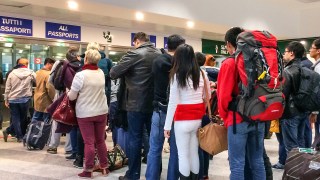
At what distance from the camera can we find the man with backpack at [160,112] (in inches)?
140

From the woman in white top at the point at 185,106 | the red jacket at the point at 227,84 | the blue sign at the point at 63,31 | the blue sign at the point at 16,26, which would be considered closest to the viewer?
the red jacket at the point at 227,84

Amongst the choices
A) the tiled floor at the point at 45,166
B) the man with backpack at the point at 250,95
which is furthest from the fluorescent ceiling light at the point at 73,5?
the man with backpack at the point at 250,95

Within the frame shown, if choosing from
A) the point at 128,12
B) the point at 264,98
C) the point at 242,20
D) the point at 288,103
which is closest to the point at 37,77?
the point at 128,12

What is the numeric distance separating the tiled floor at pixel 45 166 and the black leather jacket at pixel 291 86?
0.81m

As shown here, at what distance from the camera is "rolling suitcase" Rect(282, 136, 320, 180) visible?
2.76m

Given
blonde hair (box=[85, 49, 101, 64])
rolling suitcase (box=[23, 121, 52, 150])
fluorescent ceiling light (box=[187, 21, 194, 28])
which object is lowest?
rolling suitcase (box=[23, 121, 52, 150])

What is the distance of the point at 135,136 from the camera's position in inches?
155

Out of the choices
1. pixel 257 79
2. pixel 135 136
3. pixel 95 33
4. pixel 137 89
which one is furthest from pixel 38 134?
pixel 95 33

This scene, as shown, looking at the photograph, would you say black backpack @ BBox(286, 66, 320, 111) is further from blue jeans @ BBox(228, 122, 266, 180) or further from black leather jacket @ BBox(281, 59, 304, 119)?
blue jeans @ BBox(228, 122, 266, 180)

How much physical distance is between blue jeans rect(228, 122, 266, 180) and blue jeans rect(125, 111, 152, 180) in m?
1.32

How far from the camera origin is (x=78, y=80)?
4.20 m

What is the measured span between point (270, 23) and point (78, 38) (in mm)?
5742

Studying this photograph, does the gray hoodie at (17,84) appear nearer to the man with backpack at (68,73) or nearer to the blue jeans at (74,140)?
the man with backpack at (68,73)

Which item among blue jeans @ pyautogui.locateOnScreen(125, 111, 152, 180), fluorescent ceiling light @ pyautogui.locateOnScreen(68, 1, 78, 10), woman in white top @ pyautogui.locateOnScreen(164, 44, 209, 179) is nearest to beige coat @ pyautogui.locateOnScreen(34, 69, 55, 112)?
fluorescent ceiling light @ pyautogui.locateOnScreen(68, 1, 78, 10)
